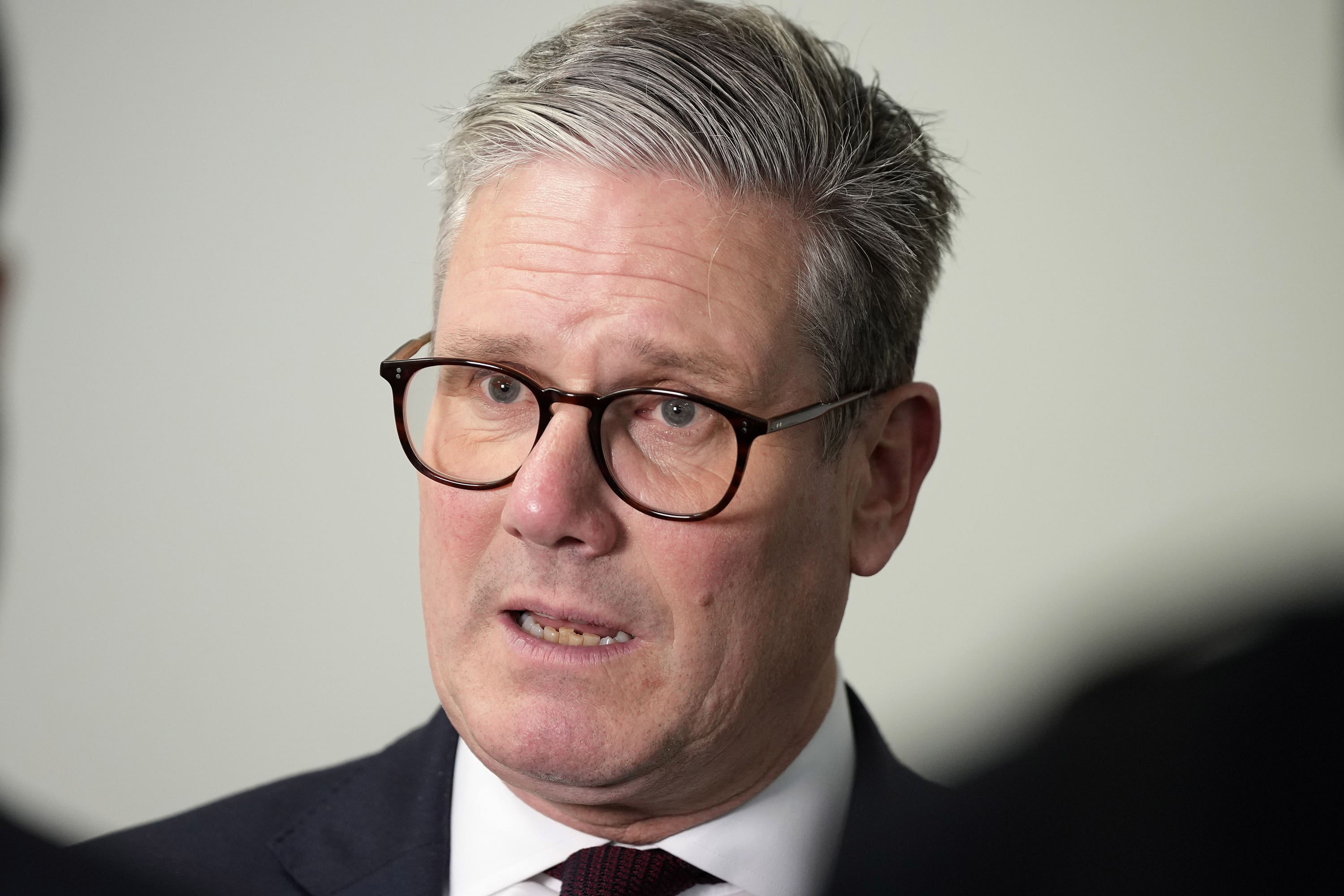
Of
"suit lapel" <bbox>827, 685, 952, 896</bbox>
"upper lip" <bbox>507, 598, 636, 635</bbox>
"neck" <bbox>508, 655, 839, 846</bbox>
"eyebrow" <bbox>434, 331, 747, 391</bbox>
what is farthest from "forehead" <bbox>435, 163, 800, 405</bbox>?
"suit lapel" <bbox>827, 685, 952, 896</bbox>

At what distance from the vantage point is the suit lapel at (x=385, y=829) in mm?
2131

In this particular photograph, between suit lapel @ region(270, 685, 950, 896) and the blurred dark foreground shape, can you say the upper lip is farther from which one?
the blurred dark foreground shape

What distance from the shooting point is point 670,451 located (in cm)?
193

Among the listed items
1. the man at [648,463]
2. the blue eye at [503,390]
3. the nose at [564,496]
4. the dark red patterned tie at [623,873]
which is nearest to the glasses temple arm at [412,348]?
the man at [648,463]

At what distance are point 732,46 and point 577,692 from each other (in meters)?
1.00

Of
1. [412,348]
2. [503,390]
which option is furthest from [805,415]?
[412,348]

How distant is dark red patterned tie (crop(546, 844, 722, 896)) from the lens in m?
1.96

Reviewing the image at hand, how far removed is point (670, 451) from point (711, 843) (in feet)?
2.04

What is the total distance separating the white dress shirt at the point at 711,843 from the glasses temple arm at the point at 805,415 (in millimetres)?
572

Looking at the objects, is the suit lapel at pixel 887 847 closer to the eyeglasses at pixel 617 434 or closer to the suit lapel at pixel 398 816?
the eyeglasses at pixel 617 434

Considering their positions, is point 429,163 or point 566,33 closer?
point 566,33

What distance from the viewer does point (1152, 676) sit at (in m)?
0.48

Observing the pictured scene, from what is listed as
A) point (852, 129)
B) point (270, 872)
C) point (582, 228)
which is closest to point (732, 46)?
point (852, 129)

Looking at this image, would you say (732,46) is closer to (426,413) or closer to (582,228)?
(582,228)
